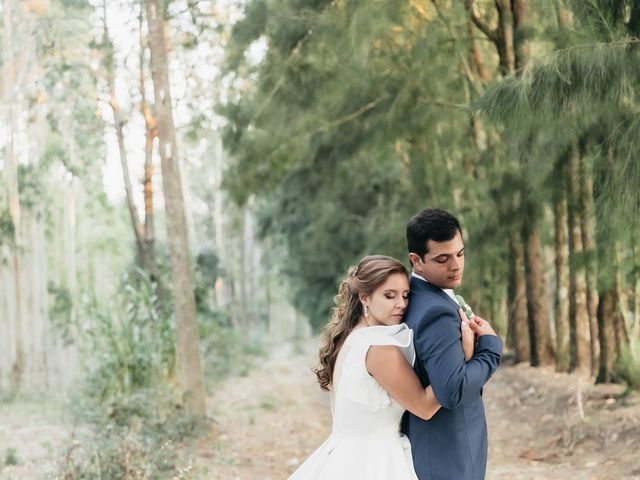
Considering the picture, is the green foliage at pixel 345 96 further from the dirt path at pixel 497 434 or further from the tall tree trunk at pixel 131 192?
the dirt path at pixel 497 434

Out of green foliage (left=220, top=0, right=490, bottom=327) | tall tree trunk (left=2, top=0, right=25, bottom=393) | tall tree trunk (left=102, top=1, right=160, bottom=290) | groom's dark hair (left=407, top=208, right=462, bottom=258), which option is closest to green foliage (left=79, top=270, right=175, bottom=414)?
green foliage (left=220, top=0, right=490, bottom=327)

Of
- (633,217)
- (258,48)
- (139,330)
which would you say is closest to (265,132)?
(258,48)

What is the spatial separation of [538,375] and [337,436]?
939 cm

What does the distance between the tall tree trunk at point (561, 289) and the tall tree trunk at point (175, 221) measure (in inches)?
205

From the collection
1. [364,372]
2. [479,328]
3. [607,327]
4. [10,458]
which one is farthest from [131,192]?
[479,328]

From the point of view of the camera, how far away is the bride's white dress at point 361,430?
133 inches

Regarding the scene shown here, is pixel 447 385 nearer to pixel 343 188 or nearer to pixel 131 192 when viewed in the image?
pixel 131 192

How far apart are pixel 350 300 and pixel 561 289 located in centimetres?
1009

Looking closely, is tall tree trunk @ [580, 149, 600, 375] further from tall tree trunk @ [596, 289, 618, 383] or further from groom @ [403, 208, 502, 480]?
groom @ [403, 208, 502, 480]

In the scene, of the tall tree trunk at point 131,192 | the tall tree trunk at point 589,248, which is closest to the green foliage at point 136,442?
the tall tree trunk at point 131,192

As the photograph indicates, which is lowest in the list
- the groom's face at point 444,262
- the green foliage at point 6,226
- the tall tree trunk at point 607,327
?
the tall tree trunk at point 607,327

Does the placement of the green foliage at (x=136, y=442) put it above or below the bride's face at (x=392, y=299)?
below

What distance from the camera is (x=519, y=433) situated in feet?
31.4

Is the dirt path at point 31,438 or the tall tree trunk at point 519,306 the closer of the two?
the dirt path at point 31,438
